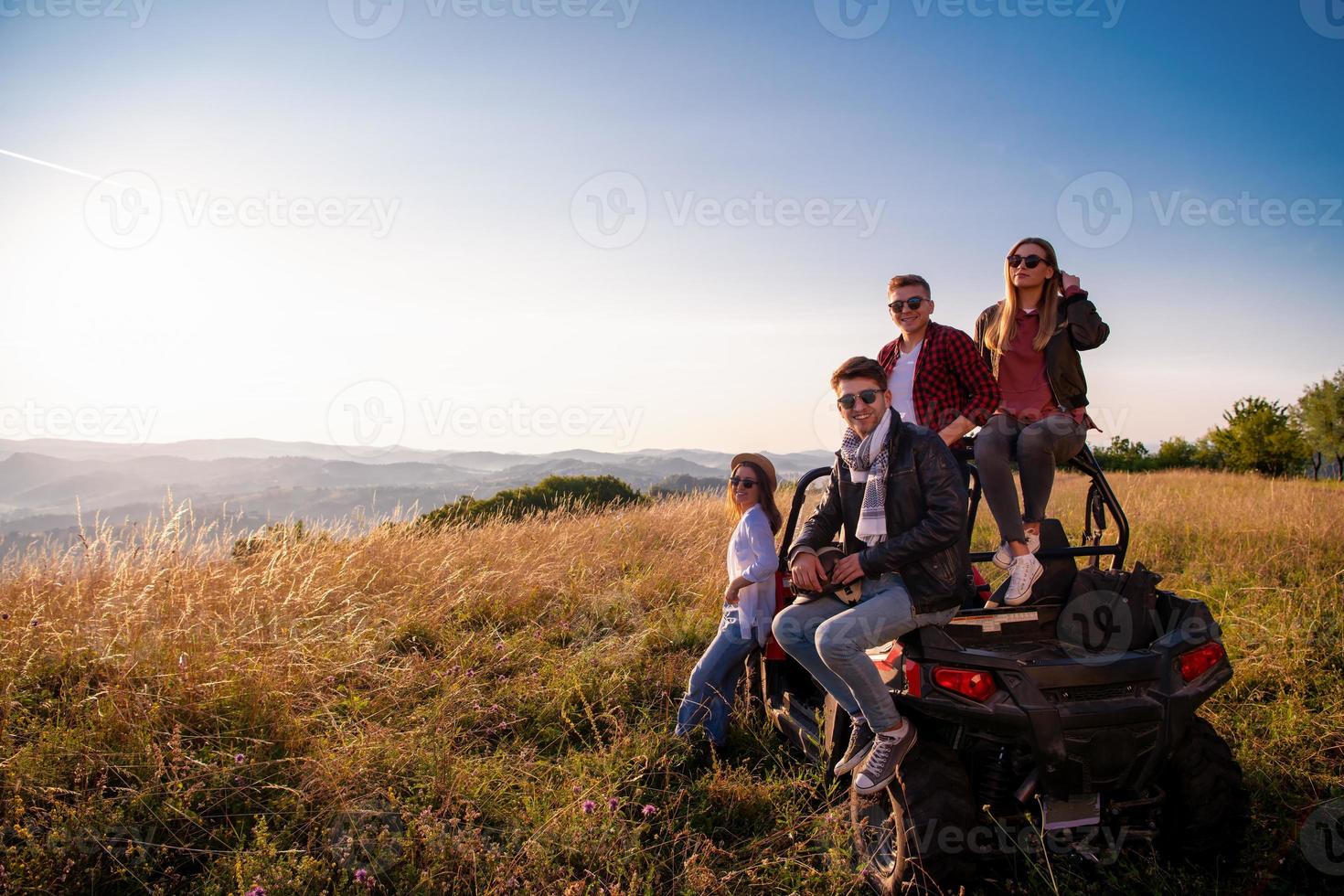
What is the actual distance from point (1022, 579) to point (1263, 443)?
37460 mm

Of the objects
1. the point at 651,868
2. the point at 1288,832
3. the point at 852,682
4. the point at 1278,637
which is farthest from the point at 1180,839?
the point at 1278,637

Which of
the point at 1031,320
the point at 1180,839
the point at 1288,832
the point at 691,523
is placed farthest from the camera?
the point at 691,523

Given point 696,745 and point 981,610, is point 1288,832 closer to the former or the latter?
point 981,610

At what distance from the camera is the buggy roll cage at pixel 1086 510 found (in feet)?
12.6

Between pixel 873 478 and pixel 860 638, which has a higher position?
pixel 873 478

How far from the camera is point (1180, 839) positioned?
3.21 meters

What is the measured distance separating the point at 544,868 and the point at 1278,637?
5.65 meters

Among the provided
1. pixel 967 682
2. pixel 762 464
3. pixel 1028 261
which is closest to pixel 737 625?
pixel 762 464

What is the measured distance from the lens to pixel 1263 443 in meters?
32.3

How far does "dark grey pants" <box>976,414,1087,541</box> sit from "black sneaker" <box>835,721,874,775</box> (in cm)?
144

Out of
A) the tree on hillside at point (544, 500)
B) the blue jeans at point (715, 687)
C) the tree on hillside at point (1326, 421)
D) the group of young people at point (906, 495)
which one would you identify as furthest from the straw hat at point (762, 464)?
the tree on hillside at point (1326, 421)

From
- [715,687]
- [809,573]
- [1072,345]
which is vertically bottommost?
[715,687]

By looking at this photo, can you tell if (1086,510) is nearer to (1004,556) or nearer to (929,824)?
(1004,556)

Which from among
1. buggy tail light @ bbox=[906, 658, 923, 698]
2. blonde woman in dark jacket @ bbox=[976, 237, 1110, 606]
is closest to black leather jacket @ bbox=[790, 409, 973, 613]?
buggy tail light @ bbox=[906, 658, 923, 698]
